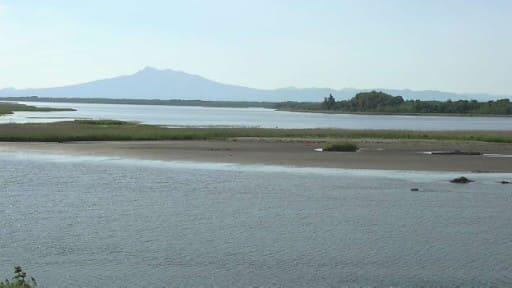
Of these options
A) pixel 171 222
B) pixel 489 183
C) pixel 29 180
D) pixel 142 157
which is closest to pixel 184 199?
pixel 171 222

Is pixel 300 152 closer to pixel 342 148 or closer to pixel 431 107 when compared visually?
pixel 342 148

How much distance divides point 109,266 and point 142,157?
26675 millimetres

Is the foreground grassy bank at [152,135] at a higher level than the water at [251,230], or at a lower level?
higher

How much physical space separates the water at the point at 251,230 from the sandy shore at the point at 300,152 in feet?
23.8

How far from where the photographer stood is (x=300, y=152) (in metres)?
46.6

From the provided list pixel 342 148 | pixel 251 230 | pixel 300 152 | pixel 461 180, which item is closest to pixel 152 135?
pixel 300 152

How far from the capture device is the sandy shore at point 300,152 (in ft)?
131

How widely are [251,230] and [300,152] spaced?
2681 cm

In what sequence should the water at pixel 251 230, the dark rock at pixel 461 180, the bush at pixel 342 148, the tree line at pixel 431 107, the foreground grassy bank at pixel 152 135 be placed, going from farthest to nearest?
the tree line at pixel 431 107, the foreground grassy bank at pixel 152 135, the bush at pixel 342 148, the dark rock at pixel 461 180, the water at pixel 251 230

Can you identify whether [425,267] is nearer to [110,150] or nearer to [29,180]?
[29,180]

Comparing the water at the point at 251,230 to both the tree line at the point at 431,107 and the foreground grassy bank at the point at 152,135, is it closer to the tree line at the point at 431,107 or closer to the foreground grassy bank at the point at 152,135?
the foreground grassy bank at the point at 152,135

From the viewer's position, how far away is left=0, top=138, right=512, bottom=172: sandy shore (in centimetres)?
3994

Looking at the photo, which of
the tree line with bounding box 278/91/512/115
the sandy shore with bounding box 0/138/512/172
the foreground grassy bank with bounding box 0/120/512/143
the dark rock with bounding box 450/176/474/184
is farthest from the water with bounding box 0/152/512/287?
the tree line with bounding box 278/91/512/115

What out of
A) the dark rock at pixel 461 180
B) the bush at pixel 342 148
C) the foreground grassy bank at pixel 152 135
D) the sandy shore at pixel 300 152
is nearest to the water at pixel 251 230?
the dark rock at pixel 461 180
